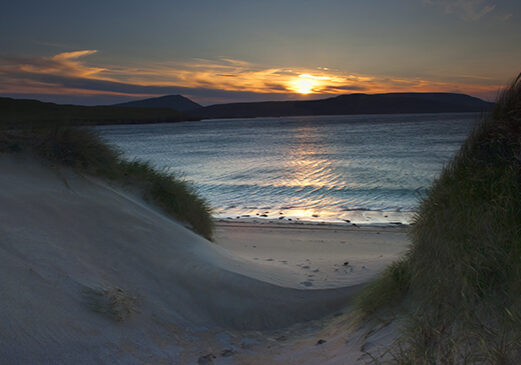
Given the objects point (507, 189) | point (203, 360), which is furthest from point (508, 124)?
point (203, 360)

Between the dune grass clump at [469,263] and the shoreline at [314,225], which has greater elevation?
the dune grass clump at [469,263]

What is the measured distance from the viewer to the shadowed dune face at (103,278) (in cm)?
279

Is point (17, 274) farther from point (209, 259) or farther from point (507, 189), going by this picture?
point (507, 189)

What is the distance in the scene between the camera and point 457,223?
2.98m

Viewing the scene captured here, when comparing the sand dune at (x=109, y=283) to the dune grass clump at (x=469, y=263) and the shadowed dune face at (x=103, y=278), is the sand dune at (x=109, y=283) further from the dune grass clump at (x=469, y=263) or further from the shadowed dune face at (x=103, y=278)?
the dune grass clump at (x=469, y=263)

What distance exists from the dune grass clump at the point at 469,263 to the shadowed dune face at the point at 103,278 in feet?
4.31

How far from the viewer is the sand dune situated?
2.74 m

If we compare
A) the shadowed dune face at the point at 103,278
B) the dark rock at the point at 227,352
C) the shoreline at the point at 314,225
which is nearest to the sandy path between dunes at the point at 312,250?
the shoreline at the point at 314,225

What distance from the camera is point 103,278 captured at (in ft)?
11.8

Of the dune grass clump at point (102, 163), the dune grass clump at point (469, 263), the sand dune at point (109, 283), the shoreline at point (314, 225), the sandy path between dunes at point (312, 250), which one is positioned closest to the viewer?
the dune grass clump at point (469, 263)

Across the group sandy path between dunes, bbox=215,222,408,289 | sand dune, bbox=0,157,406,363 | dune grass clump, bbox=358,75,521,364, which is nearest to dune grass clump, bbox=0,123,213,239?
sand dune, bbox=0,157,406,363

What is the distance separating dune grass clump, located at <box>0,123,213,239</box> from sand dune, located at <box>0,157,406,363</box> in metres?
0.28

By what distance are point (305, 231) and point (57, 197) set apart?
6.01 m

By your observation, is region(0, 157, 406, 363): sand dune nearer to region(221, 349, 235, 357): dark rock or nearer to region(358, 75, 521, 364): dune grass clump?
region(221, 349, 235, 357): dark rock
